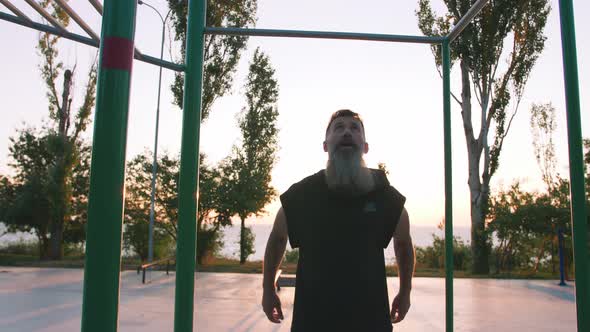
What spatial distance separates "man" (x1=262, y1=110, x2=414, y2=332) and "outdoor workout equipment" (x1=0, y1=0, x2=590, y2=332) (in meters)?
0.58

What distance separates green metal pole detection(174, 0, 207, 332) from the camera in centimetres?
223

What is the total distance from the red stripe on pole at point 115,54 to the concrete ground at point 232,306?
4218 millimetres

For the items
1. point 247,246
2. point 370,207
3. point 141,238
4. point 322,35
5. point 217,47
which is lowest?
point 247,246

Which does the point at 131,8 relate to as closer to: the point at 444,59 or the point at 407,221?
the point at 407,221

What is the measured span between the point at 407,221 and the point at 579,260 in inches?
24.0

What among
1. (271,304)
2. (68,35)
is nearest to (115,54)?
(68,35)

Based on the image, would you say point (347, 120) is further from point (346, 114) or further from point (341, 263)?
point (341, 263)

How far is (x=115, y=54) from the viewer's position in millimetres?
1384

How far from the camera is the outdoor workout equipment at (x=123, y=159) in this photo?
133cm

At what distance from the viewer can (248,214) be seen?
1716cm

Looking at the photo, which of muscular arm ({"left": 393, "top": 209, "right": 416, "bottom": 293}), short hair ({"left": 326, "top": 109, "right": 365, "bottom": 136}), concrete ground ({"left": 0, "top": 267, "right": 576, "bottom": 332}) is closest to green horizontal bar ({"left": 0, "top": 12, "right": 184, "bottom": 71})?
short hair ({"left": 326, "top": 109, "right": 365, "bottom": 136})

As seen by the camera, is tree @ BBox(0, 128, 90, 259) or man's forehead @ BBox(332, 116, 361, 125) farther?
tree @ BBox(0, 128, 90, 259)

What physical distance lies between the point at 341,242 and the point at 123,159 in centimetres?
82

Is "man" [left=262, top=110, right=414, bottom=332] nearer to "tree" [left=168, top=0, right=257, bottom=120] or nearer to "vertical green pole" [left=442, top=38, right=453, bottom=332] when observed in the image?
"vertical green pole" [left=442, top=38, right=453, bottom=332]
